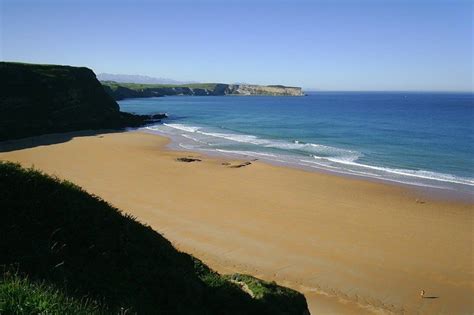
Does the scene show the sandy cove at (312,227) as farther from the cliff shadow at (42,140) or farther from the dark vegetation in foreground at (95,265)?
the cliff shadow at (42,140)

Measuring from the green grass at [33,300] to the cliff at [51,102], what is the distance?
43331 millimetres

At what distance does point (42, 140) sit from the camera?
42.8 meters

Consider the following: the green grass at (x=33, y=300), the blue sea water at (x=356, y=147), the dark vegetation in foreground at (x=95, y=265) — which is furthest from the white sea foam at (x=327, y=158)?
the green grass at (x=33, y=300)

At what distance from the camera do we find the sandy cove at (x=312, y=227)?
12.8 meters

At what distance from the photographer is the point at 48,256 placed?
5.54m

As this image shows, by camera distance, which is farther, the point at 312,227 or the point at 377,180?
the point at 377,180

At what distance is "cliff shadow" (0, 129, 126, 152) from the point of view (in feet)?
125

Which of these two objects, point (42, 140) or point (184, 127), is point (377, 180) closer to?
point (42, 140)

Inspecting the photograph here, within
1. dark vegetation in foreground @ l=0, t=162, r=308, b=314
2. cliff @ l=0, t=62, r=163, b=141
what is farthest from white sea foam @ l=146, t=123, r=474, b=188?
dark vegetation in foreground @ l=0, t=162, r=308, b=314

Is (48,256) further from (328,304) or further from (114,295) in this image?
(328,304)

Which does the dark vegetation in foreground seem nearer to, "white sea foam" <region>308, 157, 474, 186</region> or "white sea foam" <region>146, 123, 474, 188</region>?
"white sea foam" <region>146, 123, 474, 188</region>

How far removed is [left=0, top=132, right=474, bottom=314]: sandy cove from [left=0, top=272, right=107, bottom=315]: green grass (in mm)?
8783

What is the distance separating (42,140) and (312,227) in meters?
35.6

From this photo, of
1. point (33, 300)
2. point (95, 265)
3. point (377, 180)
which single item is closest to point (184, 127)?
point (377, 180)
